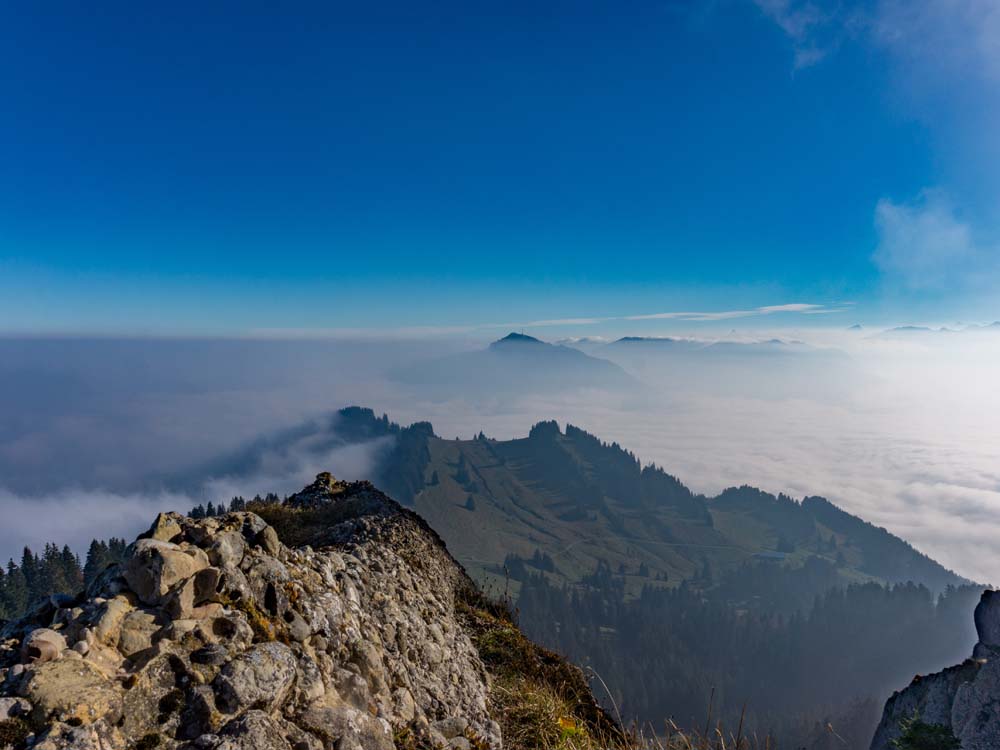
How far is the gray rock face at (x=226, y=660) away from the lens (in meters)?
5.18

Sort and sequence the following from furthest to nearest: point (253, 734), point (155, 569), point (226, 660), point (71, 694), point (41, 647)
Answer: point (155, 569) → point (226, 660) → point (253, 734) → point (41, 647) → point (71, 694)

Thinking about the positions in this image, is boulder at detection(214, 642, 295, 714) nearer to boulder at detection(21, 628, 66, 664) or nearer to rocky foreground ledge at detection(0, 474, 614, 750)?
rocky foreground ledge at detection(0, 474, 614, 750)

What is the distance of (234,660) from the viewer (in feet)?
20.0

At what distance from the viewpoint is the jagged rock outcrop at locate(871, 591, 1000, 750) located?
94.2ft

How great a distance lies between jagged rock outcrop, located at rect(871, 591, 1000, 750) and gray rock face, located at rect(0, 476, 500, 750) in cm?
3322

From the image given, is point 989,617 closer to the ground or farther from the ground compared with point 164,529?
closer to the ground

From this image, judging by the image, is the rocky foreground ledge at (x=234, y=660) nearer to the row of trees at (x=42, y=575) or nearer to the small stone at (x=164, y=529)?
the small stone at (x=164, y=529)

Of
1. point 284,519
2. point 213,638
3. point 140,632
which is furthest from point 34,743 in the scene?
point 284,519

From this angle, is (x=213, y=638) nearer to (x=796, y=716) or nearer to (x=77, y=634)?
A: (x=77, y=634)

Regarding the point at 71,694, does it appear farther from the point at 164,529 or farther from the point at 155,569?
the point at 164,529

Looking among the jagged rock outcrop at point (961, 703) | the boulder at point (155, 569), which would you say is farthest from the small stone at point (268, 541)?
the jagged rock outcrop at point (961, 703)

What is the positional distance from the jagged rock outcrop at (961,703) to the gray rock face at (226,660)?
33.2 m

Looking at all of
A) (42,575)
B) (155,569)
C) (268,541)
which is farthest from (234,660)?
(42,575)

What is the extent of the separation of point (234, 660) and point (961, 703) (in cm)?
4034
